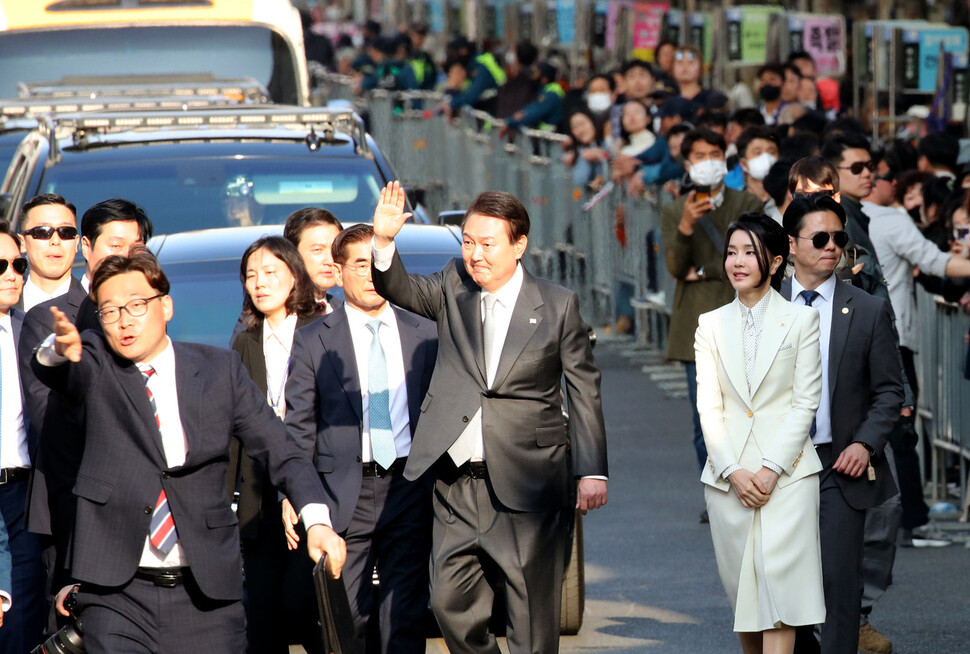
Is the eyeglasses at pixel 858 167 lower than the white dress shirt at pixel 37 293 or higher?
higher

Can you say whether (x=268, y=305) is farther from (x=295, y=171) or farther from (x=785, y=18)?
(x=785, y=18)

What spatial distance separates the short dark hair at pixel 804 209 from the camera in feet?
20.5

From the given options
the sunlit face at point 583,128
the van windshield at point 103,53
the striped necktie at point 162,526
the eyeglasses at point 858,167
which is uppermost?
the van windshield at point 103,53

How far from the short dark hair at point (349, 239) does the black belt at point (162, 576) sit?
4.95 feet

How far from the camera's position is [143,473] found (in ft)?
16.1

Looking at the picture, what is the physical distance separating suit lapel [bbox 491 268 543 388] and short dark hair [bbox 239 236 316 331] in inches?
34.2

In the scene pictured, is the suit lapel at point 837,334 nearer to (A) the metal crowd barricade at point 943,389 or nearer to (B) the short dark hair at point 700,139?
(B) the short dark hair at point 700,139

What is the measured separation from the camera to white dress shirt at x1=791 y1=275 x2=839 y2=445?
6082 mm

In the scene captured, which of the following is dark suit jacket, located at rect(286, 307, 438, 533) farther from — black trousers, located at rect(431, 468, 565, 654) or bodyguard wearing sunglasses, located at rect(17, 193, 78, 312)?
bodyguard wearing sunglasses, located at rect(17, 193, 78, 312)

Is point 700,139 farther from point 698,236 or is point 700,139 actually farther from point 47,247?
point 47,247

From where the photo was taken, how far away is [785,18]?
52.8 ft

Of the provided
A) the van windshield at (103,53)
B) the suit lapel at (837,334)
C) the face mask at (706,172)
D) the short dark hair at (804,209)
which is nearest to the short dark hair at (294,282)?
the short dark hair at (804,209)

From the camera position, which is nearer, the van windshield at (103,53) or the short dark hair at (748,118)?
the short dark hair at (748,118)

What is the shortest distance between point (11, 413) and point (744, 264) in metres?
2.64
